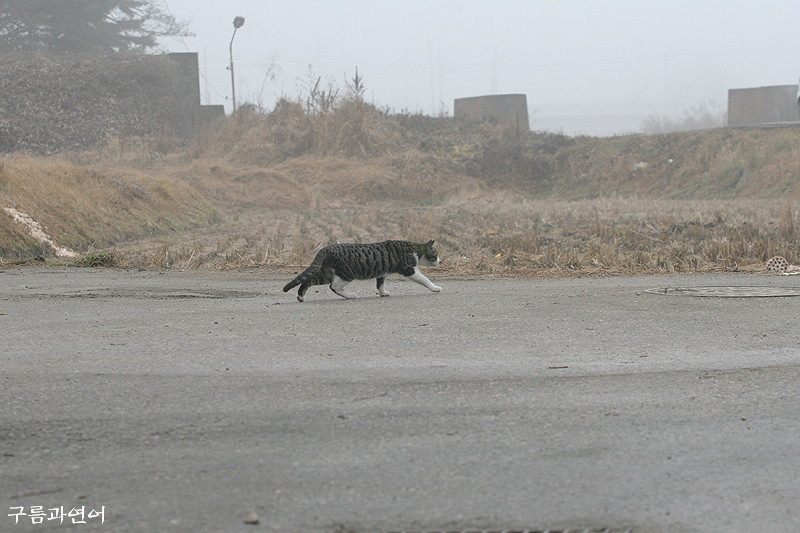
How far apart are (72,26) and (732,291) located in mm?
62230

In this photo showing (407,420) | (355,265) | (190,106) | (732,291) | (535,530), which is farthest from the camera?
(190,106)

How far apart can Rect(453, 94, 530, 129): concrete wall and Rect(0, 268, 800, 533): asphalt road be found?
51.3m

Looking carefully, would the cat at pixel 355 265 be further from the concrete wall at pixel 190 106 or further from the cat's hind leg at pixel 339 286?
the concrete wall at pixel 190 106

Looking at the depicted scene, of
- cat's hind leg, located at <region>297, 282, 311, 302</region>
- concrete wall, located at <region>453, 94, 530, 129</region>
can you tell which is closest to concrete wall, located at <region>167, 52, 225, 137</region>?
concrete wall, located at <region>453, 94, 530, 129</region>

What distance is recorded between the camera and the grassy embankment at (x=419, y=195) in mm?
18141

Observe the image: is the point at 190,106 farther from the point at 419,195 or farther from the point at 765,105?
the point at 765,105

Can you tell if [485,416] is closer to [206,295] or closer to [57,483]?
[57,483]

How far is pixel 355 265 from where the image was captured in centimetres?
1157

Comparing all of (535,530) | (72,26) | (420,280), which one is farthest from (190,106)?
(535,530)

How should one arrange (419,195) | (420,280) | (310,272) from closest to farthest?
(310,272)
(420,280)
(419,195)

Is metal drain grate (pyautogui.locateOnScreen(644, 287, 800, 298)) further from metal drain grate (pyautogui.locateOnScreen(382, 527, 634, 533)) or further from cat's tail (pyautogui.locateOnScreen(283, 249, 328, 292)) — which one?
metal drain grate (pyautogui.locateOnScreen(382, 527, 634, 533))

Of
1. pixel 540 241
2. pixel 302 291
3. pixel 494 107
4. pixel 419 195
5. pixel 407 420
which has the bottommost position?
pixel 407 420

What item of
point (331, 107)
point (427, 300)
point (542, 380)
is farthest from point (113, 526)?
point (331, 107)

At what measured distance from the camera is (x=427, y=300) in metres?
11.7
